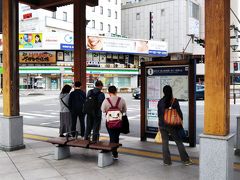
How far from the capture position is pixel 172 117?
700cm

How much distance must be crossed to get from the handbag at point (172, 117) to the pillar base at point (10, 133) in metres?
3.97

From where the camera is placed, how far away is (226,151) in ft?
16.6

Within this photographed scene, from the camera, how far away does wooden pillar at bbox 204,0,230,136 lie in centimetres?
508

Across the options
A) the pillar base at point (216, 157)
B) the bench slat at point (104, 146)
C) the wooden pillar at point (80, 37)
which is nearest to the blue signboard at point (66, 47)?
the wooden pillar at point (80, 37)

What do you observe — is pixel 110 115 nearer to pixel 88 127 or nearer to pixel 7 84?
pixel 88 127

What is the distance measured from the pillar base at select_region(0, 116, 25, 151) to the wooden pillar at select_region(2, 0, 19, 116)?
185 mm

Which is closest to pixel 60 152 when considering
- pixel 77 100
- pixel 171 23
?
pixel 77 100

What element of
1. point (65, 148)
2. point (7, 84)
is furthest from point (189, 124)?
point (7, 84)

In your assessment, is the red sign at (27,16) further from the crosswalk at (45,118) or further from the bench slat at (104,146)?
the bench slat at (104,146)

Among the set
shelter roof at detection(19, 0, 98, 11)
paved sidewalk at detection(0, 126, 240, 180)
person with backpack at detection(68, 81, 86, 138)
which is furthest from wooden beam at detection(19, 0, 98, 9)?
paved sidewalk at detection(0, 126, 240, 180)

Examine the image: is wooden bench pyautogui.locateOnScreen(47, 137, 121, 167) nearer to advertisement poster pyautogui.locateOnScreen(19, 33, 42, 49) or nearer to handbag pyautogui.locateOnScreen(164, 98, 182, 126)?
handbag pyautogui.locateOnScreen(164, 98, 182, 126)

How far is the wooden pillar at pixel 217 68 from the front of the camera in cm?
508

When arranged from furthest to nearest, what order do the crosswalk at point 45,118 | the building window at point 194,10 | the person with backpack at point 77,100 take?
the building window at point 194,10, the crosswalk at point 45,118, the person with backpack at point 77,100

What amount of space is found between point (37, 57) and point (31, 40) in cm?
A: 283
